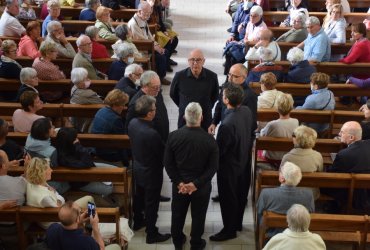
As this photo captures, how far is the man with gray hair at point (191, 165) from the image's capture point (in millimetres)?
4848

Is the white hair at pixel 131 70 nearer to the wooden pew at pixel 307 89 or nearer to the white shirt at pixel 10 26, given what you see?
the wooden pew at pixel 307 89

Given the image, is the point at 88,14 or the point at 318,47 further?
the point at 88,14

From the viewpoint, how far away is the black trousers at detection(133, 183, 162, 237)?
17.6ft

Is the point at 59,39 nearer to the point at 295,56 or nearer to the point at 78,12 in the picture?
the point at 78,12

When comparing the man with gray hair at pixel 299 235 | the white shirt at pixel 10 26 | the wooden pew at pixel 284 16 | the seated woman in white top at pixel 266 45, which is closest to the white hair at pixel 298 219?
the man with gray hair at pixel 299 235

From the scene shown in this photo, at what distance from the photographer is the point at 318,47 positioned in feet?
24.6

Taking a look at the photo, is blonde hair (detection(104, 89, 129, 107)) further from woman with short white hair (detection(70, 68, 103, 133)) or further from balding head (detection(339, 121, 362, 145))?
balding head (detection(339, 121, 362, 145))

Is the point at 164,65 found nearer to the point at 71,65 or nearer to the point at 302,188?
the point at 71,65

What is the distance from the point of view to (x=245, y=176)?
224 inches

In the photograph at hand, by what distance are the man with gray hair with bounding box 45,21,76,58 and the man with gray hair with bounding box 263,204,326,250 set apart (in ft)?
14.1

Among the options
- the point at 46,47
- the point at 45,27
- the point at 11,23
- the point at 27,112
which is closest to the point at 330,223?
the point at 27,112

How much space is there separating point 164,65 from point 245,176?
131 inches

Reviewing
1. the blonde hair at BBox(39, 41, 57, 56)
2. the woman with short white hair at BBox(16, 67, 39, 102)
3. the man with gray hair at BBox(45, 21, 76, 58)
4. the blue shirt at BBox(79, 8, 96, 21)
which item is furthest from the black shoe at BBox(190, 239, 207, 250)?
the blue shirt at BBox(79, 8, 96, 21)

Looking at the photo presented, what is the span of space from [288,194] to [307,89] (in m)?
2.42
